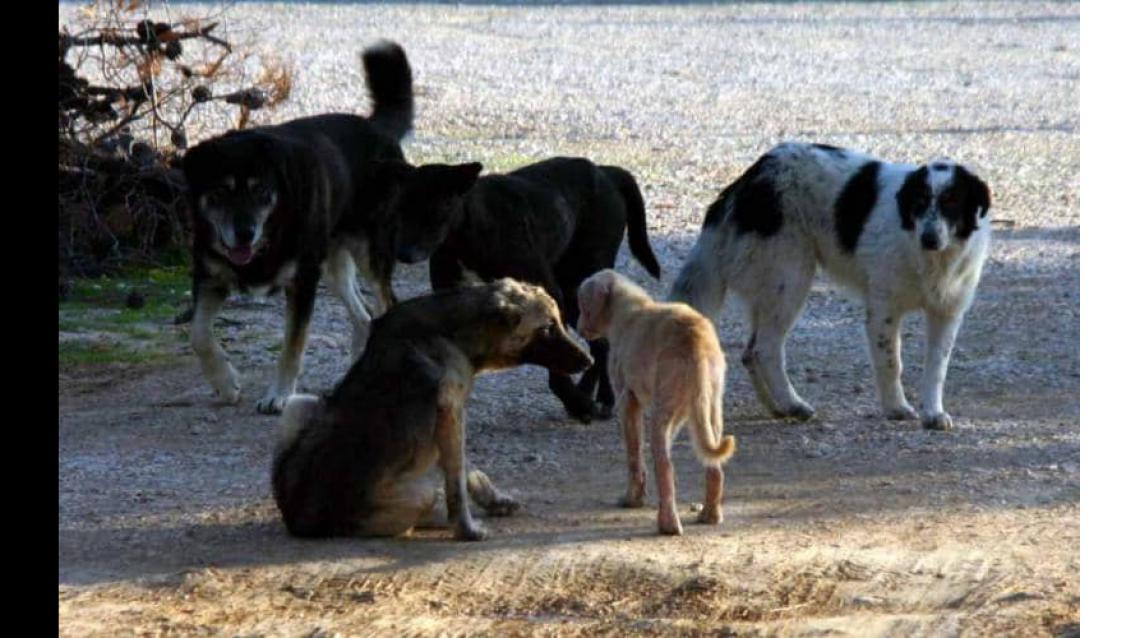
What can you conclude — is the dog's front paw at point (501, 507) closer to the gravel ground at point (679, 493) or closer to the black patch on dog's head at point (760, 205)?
the gravel ground at point (679, 493)

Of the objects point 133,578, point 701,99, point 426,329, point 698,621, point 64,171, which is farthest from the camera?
point 701,99

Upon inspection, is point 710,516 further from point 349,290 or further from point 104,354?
point 104,354

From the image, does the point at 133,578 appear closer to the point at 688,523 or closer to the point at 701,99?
the point at 688,523

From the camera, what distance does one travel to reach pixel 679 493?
27.7 feet

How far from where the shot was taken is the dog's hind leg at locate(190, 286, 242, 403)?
10.2 meters

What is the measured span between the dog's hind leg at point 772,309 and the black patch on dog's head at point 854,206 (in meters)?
0.25

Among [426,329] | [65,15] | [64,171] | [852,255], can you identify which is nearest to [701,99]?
[65,15]

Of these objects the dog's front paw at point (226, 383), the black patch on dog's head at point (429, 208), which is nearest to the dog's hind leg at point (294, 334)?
the dog's front paw at point (226, 383)

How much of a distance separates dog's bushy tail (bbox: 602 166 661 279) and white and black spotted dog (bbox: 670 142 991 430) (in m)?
0.24

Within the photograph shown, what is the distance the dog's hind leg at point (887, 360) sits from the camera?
32.9 ft

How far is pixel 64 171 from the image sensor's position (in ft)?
42.8

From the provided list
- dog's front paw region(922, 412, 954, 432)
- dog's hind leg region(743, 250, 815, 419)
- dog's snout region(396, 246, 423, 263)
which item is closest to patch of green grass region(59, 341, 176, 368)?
dog's snout region(396, 246, 423, 263)

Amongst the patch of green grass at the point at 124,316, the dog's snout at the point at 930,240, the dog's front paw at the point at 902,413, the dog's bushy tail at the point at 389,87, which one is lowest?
the dog's front paw at the point at 902,413

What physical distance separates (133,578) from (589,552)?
64.7 inches
